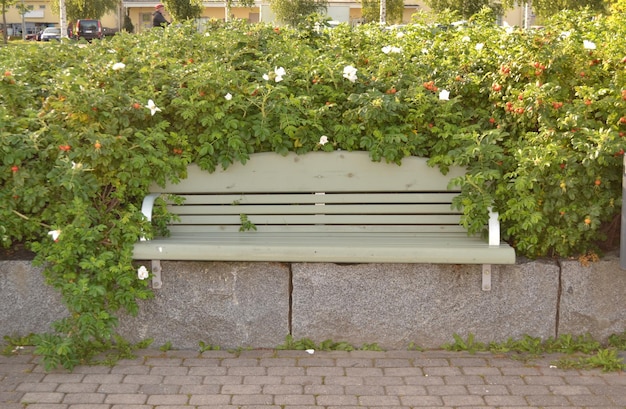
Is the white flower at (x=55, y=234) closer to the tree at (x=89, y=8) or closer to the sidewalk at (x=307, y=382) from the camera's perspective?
the sidewalk at (x=307, y=382)

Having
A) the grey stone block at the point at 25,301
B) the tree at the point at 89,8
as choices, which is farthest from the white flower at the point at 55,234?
the tree at the point at 89,8

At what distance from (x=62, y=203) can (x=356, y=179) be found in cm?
154

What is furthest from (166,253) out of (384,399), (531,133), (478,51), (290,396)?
(478,51)

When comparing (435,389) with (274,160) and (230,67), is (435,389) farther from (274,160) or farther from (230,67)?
(230,67)

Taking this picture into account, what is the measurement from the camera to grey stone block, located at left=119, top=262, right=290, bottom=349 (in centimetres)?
448

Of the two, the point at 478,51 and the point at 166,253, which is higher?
the point at 478,51

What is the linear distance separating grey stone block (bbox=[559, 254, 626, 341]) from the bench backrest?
637 mm

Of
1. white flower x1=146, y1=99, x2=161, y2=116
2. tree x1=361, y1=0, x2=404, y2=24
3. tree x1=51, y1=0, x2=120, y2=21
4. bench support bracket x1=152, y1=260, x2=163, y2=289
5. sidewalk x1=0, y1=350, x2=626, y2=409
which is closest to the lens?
sidewalk x1=0, y1=350, x2=626, y2=409

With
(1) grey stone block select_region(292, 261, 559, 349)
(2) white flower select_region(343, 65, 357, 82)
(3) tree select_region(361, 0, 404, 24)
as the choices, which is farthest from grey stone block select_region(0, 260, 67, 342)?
(3) tree select_region(361, 0, 404, 24)

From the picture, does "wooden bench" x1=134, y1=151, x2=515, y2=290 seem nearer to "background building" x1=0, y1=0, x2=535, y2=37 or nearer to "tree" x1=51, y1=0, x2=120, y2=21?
"tree" x1=51, y1=0, x2=120, y2=21

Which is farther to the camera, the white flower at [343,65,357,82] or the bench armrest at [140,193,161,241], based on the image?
the white flower at [343,65,357,82]

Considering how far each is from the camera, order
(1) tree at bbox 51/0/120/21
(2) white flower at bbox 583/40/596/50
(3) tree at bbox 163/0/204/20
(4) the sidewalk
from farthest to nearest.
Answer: (1) tree at bbox 51/0/120/21 → (3) tree at bbox 163/0/204/20 → (2) white flower at bbox 583/40/596/50 → (4) the sidewalk

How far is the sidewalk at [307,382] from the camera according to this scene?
383 centimetres

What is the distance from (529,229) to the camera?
14.4ft
